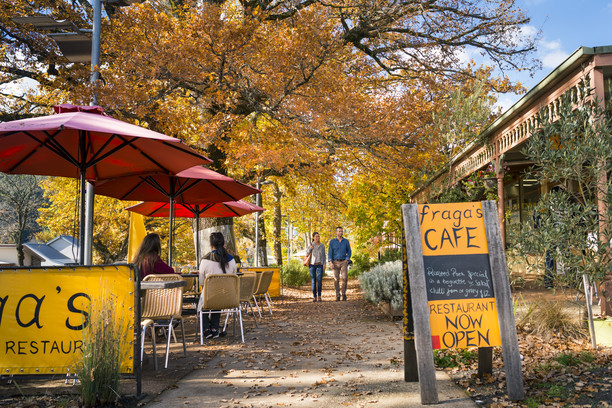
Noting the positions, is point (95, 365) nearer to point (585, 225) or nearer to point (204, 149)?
point (585, 225)

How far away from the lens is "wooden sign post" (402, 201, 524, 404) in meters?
4.41

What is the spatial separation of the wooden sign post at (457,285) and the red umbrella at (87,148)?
9.24ft

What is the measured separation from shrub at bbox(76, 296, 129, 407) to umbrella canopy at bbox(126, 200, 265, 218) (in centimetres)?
722

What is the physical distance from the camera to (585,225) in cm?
601

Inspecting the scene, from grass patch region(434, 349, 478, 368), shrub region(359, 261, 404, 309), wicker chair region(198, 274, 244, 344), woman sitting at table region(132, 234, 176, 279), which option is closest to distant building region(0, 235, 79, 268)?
shrub region(359, 261, 404, 309)

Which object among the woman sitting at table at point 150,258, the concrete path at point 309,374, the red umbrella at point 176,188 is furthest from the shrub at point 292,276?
the woman sitting at table at point 150,258

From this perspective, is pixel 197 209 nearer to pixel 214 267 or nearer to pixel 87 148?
pixel 214 267

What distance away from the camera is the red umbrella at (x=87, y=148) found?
536 centimetres

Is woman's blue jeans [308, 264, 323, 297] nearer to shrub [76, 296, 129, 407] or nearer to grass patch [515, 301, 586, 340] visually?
grass patch [515, 301, 586, 340]

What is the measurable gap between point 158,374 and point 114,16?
34.2 feet

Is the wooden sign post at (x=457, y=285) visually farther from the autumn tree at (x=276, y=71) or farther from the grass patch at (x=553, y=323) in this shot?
the autumn tree at (x=276, y=71)

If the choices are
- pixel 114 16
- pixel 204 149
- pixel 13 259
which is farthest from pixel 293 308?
→ pixel 13 259

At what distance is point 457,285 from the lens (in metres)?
4.63

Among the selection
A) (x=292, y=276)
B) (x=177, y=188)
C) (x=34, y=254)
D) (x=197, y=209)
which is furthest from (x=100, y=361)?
(x=34, y=254)
